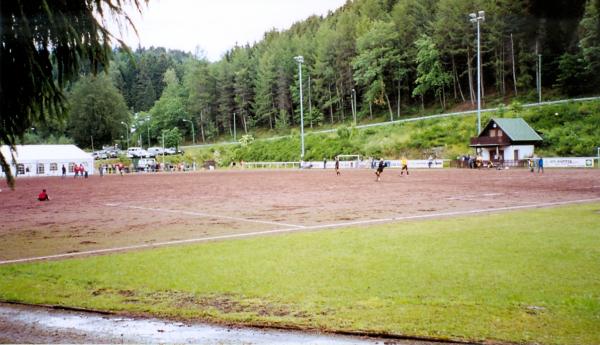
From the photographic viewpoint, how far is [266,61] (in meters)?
143

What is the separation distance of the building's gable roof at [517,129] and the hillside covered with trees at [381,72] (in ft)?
66.4

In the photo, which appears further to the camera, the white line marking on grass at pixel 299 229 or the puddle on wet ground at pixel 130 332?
the white line marking on grass at pixel 299 229

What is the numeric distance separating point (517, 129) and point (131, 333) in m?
67.0

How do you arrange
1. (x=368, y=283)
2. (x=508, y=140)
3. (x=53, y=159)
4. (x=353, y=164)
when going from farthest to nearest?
(x=53, y=159) → (x=353, y=164) → (x=508, y=140) → (x=368, y=283)

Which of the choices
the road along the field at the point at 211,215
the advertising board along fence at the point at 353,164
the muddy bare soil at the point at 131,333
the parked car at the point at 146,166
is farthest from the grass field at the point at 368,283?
the parked car at the point at 146,166

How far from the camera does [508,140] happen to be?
64.9 metres

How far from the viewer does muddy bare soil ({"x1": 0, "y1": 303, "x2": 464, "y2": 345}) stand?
257 inches

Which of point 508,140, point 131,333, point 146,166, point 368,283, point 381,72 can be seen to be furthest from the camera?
point 381,72

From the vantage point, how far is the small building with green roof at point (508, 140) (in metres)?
65.2

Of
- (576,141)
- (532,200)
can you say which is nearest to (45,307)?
(532,200)

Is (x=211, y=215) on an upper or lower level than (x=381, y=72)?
lower

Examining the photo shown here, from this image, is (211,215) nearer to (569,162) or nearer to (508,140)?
(569,162)

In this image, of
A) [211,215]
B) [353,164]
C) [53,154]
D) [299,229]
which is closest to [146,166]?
[53,154]

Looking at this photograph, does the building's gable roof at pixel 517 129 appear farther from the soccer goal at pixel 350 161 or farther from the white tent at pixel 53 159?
the white tent at pixel 53 159
